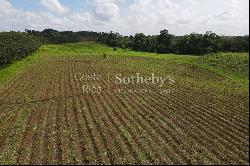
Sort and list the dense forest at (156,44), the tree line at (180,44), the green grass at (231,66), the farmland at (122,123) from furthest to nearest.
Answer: the tree line at (180,44) < the dense forest at (156,44) < the green grass at (231,66) < the farmland at (122,123)

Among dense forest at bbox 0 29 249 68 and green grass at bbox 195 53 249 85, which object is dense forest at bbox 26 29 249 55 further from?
green grass at bbox 195 53 249 85

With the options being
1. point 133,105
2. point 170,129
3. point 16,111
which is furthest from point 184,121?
point 16,111

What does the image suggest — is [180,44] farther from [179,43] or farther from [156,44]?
[156,44]

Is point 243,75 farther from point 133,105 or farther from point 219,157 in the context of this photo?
point 219,157

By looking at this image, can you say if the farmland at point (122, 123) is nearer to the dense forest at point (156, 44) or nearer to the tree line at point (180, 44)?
the dense forest at point (156, 44)

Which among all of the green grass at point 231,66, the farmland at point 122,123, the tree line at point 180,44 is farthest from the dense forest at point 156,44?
the farmland at point 122,123

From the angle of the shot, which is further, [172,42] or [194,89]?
[172,42]

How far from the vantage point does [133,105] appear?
21.8m

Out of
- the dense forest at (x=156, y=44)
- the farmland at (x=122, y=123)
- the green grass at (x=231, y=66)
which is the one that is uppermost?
the dense forest at (x=156, y=44)

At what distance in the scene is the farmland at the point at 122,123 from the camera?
13.4 meters

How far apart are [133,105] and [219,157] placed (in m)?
9.48

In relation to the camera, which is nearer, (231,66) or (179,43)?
(231,66)

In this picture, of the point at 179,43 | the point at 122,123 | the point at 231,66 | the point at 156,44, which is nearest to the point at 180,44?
the point at 179,43

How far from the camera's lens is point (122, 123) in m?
17.7
